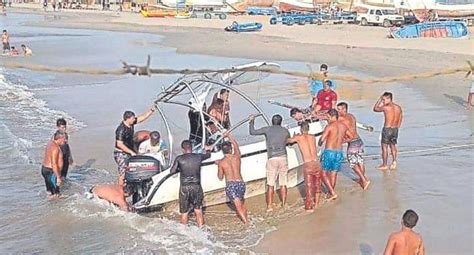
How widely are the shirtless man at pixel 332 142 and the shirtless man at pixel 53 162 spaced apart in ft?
13.1

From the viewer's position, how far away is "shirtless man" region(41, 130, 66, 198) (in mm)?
10469

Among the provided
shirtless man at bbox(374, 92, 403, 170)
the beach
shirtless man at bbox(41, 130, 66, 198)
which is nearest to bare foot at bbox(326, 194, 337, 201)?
the beach

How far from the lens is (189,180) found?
29.8 feet

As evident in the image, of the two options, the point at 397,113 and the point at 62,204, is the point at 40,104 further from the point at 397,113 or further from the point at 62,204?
the point at 397,113

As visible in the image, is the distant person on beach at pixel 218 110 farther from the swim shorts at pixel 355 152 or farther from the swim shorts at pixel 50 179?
the swim shorts at pixel 50 179

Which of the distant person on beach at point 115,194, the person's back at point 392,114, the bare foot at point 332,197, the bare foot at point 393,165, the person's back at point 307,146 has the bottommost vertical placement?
the distant person on beach at point 115,194

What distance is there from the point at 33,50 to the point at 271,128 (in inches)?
1197

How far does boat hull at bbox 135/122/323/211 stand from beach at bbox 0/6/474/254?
0.70 feet

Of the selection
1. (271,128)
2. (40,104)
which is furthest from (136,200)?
(40,104)

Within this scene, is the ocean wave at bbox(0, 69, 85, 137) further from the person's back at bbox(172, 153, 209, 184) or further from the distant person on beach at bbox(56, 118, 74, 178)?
the person's back at bbox(172, 153, 209, 184)

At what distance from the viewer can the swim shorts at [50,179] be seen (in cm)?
1059

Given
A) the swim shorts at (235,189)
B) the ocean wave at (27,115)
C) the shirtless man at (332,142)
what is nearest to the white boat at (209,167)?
the swim shorts at (235,189)

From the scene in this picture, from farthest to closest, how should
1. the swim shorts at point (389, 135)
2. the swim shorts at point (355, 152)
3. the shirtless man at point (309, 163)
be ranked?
the swim shorts at point (389, 135) < the swim shorts at point (355, 152) < the shirtless man at point (309, 163)

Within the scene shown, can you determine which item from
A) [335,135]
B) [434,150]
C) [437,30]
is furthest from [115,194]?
[437,30]
